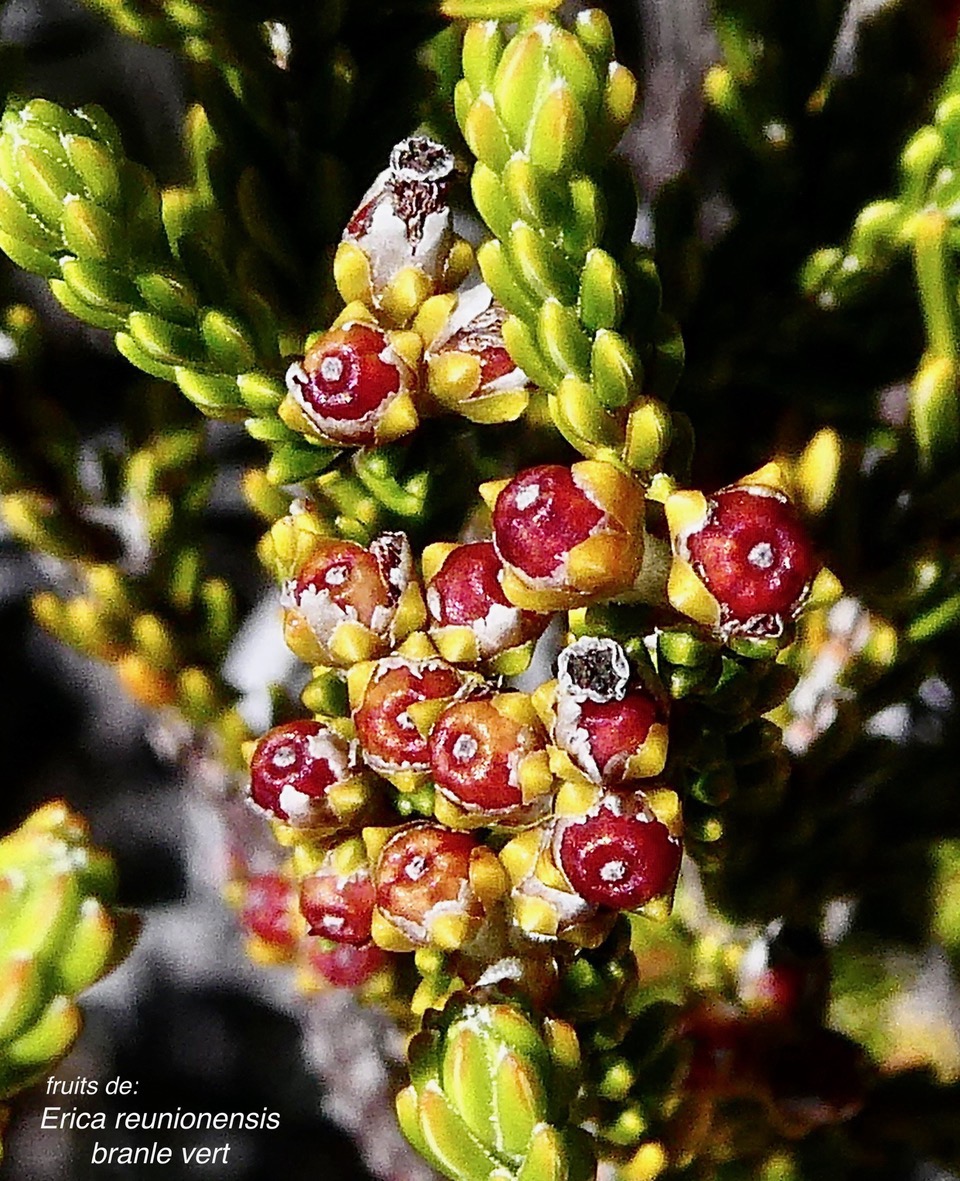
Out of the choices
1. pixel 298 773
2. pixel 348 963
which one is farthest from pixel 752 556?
pixel 348 963

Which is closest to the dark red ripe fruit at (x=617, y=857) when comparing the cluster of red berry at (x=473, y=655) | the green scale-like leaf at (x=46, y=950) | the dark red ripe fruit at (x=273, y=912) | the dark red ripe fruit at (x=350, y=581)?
the cluster of red berry at (x=473, y=655)

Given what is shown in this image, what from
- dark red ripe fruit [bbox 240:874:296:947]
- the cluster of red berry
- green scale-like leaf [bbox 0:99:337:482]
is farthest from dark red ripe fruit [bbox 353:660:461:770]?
dark red ripe fruit [bbox 240:874:296:947]

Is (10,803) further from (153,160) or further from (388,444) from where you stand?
(388,444)

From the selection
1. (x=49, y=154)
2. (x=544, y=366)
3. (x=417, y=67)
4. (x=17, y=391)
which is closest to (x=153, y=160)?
(x=17, y=391)

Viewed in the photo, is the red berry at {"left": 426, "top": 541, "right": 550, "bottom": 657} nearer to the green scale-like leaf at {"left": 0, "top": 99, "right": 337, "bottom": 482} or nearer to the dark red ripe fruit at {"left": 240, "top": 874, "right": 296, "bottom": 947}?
the green scale-like leaf at {"left": 0, "top": 99, "right": 337, "bottom": 482}

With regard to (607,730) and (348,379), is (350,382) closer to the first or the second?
(348,379)
